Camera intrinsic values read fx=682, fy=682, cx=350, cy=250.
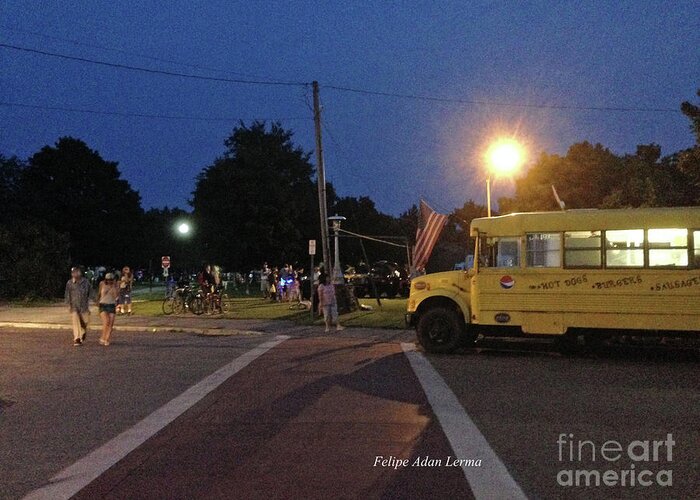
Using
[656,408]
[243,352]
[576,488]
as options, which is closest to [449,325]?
[243,352]

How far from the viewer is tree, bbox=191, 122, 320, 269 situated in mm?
48656

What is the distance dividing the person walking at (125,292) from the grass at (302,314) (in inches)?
29.0

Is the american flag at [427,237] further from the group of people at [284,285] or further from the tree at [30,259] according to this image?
the tree at [30,259]

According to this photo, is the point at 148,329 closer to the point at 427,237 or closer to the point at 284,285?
the point at 427,237

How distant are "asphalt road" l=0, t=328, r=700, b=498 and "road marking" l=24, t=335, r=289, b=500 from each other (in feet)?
0.42

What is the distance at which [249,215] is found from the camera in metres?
48.8

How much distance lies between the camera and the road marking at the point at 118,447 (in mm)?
5871

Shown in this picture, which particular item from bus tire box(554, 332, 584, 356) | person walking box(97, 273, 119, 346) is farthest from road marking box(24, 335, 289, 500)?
bus tire box(554, 332, 584, 356)

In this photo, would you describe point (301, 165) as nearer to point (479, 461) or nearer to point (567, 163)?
point (567, 163)

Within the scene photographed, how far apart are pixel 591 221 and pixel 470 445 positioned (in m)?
7.69

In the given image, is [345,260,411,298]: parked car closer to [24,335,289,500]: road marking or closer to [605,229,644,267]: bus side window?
[605,229,644,267]: bus side window

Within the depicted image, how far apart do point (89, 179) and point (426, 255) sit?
4014cm

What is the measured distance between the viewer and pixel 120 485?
5.96m

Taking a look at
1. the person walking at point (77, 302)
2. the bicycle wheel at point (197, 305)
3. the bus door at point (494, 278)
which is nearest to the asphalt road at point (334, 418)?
the bus door at point (494, 278)
